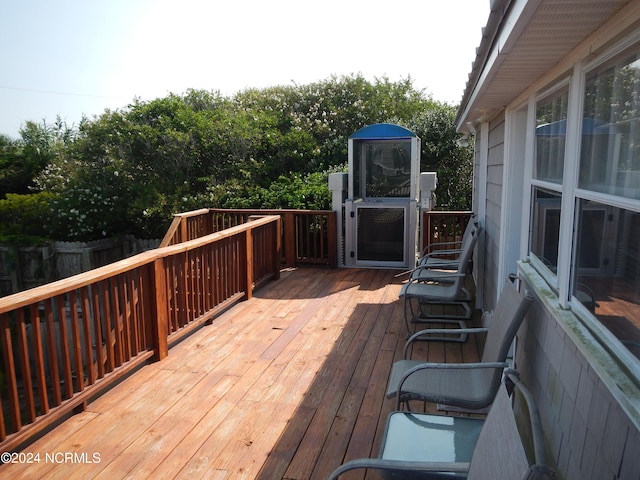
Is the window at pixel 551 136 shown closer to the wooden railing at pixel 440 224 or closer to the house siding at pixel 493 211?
the house siding at pixel 493 211

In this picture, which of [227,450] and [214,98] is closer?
[227,450]

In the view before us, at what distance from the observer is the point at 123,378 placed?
3387 millimetres

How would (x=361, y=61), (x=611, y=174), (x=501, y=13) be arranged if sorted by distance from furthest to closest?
1. (x=361, y=61)
2. (x=501, y=13)
3. (x=611, y=174)

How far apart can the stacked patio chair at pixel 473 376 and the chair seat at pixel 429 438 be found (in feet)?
0.45

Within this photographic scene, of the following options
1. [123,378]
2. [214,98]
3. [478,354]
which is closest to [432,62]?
[214,98]

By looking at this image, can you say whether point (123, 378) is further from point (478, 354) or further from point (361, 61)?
point (361, 61)

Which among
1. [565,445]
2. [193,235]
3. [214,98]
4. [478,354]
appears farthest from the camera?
[214,98]

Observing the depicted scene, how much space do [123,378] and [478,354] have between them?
2.67 m

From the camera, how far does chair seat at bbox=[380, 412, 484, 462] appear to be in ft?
6.11

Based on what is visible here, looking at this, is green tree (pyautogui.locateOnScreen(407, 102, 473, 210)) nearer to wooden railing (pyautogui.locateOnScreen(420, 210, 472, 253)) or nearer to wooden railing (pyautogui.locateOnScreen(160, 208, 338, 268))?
wooden railing (pyautogui.locateOnScreen(420, 210, 472, 253))

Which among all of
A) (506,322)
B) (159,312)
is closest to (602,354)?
(506,322)

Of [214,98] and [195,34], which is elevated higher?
[195,34]

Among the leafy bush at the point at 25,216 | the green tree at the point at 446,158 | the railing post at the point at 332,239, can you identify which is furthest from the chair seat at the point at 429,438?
the leafy bush at the point at 25,216

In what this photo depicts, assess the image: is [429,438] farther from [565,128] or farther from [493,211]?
[493,211]
